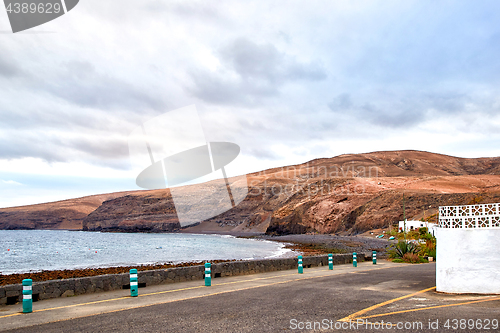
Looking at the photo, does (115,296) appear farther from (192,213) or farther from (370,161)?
(370,161)

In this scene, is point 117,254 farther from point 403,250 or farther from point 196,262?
point 403,250

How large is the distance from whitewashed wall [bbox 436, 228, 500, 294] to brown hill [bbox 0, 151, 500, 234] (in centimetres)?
1883

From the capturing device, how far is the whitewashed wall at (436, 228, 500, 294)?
10.7 m

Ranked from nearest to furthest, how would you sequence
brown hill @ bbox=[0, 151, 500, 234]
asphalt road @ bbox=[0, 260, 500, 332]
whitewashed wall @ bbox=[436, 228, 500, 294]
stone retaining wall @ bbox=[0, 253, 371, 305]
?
asphalt road @ bbox=[0, 260, 500, 332], whitewashed wall @ bbox=[436, 228, 500, 294], stone retaining wall @ bbox=[0, 253, 371, 305], brown hill @ bbox=[0, 151, 500, 234]

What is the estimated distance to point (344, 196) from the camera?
92188mm

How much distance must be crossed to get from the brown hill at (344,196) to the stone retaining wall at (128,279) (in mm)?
17322

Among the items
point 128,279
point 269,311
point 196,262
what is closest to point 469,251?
point 269,311

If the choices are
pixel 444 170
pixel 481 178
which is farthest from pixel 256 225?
pixel 444 170

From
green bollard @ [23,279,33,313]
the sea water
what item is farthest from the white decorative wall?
the sea water

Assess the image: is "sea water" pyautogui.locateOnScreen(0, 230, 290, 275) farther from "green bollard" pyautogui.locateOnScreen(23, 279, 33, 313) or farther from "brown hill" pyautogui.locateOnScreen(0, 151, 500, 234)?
"green bollard" pyautogui.locateOnScreen(23, 279, 33, 313)

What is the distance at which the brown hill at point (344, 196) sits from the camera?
252 ft

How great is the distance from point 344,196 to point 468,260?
3264 inches

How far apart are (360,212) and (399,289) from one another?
72438 millimetres

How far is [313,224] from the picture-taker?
92.7m
